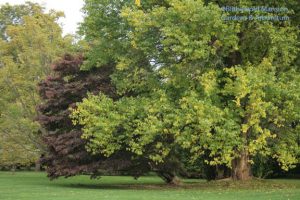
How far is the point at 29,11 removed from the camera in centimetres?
5981

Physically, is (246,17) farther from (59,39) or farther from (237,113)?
(59,39)

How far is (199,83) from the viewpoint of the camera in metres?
21.1

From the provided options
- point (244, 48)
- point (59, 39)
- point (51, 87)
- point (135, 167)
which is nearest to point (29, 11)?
point (59, 39)

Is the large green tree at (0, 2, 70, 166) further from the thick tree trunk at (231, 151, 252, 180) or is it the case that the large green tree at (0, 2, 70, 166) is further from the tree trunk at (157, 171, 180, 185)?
the thick tree trunk at (231, 151, 252, 180)

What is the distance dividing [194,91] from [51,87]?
11.0 m

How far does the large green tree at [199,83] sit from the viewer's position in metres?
19.9

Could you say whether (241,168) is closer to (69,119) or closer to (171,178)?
(171,178)

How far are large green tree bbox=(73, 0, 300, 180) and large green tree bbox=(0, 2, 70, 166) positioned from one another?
15574mm

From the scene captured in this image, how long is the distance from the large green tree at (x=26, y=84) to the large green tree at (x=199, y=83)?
1557cm

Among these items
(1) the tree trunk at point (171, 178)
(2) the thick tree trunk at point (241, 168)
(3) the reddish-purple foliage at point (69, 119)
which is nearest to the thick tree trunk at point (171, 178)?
(1) the tree trunk at point (171, 178)

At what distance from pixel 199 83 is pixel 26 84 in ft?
69.3

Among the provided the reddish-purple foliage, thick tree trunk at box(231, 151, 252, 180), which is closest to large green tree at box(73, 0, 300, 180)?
thick tree trunk at box(231, 151, 252, 180)

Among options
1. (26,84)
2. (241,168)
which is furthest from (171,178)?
(26,84)

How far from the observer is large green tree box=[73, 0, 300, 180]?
1989cm
